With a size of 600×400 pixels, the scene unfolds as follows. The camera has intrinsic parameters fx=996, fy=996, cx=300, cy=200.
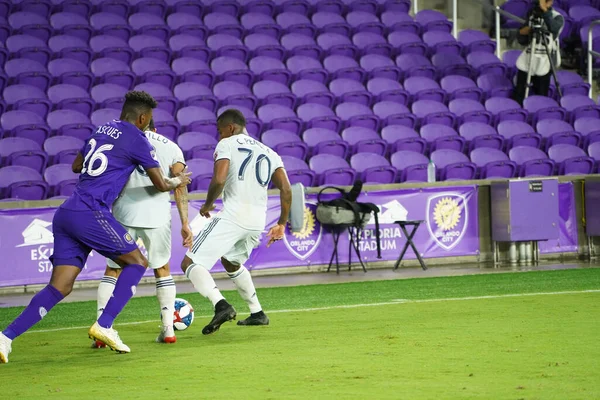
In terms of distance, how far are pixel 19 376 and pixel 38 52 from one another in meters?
12.8

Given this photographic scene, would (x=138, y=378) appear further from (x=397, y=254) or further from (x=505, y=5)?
(x=505, y=5)

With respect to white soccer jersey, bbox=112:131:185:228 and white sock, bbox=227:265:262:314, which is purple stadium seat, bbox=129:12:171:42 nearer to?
white sock, bbox=227:265:262:314

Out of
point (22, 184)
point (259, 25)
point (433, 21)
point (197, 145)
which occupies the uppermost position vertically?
point (433, 21)

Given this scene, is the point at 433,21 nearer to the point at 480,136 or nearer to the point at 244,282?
the point at 480,136

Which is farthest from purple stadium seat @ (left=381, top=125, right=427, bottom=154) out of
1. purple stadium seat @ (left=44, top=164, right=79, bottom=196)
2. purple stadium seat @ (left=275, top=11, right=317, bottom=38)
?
purple stadium seat @ (left=44, top=164, right=79, bottom=196)

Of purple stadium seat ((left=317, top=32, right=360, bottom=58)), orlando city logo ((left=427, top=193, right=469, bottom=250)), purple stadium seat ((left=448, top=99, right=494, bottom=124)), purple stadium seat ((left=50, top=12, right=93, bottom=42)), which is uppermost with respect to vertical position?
purple stadium seat ((left=50, top=12, right=93, bottom=42))

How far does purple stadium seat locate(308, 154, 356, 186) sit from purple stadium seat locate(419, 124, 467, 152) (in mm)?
2141

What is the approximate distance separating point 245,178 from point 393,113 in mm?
10775

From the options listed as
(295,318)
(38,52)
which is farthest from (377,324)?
(38,52)

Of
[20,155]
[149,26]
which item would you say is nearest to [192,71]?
[149,26]

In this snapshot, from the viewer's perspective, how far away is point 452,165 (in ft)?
59.6

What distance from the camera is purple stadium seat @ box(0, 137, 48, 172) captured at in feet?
52.0

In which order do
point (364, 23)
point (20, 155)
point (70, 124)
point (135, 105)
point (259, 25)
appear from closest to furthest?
point (135, 105), point (20, 155), point (70, 124), point (259, 25), point (364, 23)

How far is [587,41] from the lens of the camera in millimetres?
23375
